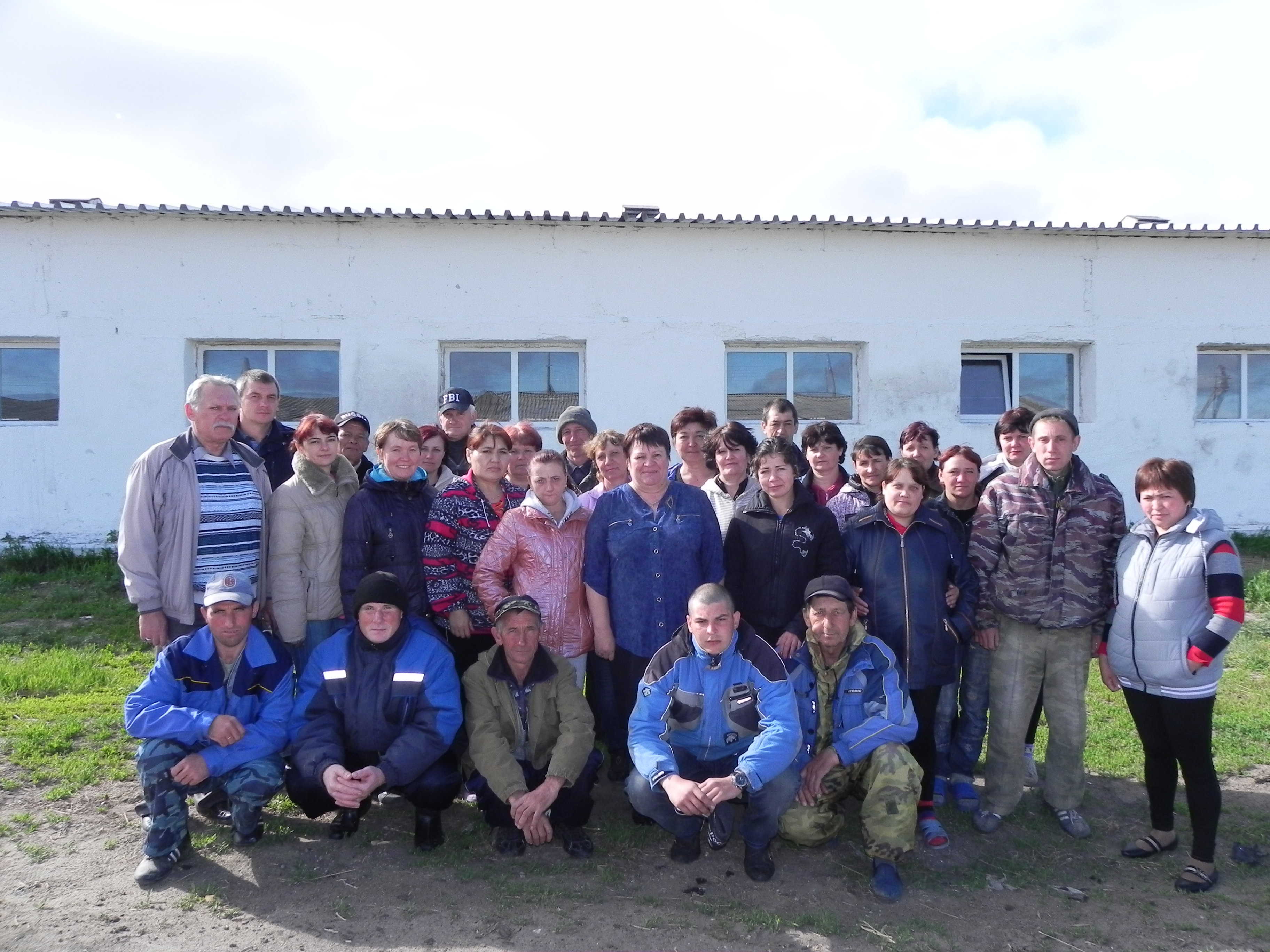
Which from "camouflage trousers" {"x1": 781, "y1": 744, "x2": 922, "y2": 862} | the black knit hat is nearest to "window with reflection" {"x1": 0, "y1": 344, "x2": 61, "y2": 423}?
the black knit hat

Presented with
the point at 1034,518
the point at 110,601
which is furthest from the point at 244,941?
the point at 110,601

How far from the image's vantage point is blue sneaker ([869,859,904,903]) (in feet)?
11.0

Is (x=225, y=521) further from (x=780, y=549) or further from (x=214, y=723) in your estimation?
(x=780, y=549)

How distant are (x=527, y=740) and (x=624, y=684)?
1.79ft

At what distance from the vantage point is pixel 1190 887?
341 cm

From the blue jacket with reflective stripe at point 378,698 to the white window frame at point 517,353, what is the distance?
5.61m

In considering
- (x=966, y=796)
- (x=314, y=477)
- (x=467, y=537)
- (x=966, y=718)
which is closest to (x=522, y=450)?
(x=467, y=537)

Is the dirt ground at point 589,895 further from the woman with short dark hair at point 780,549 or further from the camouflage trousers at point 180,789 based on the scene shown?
the woman with short dark hair at point 780,549

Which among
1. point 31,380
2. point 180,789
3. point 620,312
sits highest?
point 620,312

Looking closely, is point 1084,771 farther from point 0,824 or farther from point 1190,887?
point 0,824

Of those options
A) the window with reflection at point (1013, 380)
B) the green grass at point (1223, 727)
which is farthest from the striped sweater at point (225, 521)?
the window with reflection at point (1013, 380)

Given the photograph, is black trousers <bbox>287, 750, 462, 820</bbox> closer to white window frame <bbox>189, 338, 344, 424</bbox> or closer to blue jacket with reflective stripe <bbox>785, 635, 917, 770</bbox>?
blue jacket with reflective stripe <bbox>785, 635, 917, 770</bbox>

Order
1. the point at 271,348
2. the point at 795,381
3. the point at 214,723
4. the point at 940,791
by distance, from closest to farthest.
Answer: the point at 214,723
the point at 940,791
the point at 271,348
the point at 795,381

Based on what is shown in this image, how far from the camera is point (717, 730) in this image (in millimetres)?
3688
